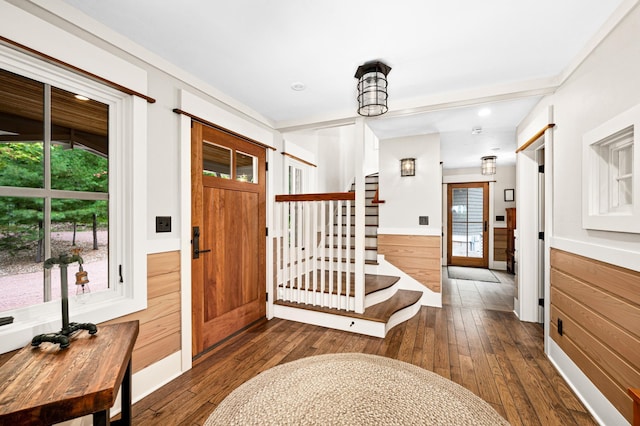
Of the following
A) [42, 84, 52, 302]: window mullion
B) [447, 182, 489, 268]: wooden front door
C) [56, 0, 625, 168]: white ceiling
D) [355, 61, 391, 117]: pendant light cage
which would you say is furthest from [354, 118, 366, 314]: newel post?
[447, 182, 489, 268]: wooden front door

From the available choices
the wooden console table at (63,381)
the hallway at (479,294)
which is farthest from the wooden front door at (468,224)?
the wooden console table at (63,381)

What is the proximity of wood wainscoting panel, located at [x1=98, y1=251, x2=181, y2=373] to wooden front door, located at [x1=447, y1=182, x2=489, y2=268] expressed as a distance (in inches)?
241

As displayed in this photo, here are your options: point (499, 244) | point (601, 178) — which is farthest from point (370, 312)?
point (499, 244)

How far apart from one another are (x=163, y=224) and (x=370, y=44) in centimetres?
198

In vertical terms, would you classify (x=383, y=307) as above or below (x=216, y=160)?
Answer: below

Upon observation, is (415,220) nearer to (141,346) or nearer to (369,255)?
(369,255)

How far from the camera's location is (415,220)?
12.6ft

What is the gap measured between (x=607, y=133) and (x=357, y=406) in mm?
2239

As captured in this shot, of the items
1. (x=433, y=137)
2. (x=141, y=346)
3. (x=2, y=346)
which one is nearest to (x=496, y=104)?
(x=433, y=137)

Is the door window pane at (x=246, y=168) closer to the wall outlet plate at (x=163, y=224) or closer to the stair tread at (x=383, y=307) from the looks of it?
the wall outlet plate at (x=163, y=224)

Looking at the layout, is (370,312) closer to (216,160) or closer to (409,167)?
(409,167)

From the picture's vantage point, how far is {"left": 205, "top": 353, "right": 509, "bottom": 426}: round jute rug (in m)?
1.65

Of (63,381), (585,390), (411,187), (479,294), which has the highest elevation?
(411,187)

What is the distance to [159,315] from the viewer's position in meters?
2.04
